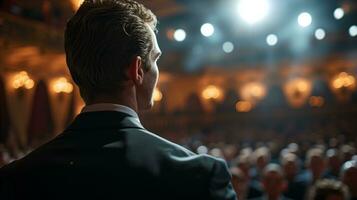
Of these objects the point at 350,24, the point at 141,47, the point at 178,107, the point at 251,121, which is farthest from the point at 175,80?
the point at 141,47

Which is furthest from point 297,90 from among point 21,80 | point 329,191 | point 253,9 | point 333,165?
point 329,191

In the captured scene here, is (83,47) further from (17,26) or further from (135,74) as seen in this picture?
(17,26)

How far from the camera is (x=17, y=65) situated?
11031mm

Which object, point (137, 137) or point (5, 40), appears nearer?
point (137, 137)

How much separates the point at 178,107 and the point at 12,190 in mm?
16339

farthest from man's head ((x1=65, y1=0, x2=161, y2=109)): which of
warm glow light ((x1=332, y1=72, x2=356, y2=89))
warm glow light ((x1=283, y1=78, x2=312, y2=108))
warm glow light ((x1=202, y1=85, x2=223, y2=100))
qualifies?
warm glow light ((x1=202, y1=85, x2=223, y2=100))

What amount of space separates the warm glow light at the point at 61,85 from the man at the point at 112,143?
37.3 feet

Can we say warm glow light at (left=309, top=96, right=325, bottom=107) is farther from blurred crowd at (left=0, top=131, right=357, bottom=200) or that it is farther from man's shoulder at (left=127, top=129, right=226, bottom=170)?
man's shoulder at (left=127, top=129, right=226, bottom=170)

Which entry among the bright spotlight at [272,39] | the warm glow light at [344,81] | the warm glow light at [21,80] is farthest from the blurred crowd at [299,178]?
the warm glow light at [344,81]

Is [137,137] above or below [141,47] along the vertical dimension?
below

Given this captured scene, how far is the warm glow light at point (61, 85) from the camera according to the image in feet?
40.0

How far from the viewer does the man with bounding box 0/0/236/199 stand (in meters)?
1.04

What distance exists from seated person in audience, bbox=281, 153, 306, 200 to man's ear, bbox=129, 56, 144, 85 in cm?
616

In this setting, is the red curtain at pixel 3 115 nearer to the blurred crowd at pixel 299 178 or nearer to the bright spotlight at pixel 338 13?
the blurred crowd at pixel 299 178
